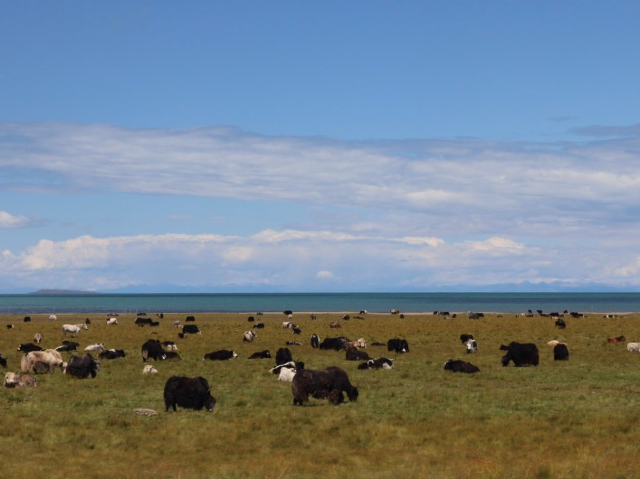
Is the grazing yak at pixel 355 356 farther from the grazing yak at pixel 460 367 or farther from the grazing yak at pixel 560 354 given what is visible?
the grazing yak at pixel 560 354

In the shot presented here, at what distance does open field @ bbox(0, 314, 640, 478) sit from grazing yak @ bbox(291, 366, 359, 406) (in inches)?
15.9

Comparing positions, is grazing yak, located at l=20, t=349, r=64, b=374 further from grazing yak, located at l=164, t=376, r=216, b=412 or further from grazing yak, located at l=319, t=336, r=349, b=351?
grazing yak, located at l=319, t=336, r=349, b=351

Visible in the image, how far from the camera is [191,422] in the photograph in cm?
2102

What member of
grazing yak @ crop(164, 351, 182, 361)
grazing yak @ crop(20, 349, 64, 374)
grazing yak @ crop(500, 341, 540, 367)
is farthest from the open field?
grazing yak @ crop(164, 351, 182, 361)

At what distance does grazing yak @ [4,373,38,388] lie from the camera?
28031mm

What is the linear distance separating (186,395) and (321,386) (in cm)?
431

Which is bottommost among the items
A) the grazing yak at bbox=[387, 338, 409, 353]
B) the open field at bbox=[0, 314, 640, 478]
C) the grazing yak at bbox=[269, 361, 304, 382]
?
the open field at bbox=[0, 314, 640, 478]

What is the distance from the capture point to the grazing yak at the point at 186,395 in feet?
76.8

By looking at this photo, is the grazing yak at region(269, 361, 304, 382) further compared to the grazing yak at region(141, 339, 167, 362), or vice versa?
the grazing yak at region(141, 339, 167, 362)

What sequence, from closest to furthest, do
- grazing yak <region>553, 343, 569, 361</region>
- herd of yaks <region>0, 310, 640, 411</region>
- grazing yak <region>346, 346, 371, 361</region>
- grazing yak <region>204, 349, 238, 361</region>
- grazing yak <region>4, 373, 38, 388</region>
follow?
herd of yaks <region>0, 310, 640, 411</region>, grazing yak <region>4, 373, 38, 388</region>, grazing yak <region>553, 343, 569, 361</region>, grazing yak <region>346, 346, 371, 361</region>, grazing yak <region>204, 349, 238, 361</region>

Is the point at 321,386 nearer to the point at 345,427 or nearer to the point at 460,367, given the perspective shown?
the point at 345,427

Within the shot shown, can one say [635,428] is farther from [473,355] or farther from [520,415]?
[473,355]

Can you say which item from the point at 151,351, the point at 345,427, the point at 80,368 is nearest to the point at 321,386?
the point at 345,427

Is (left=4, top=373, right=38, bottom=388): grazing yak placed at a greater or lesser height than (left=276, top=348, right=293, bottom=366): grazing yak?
lesser
